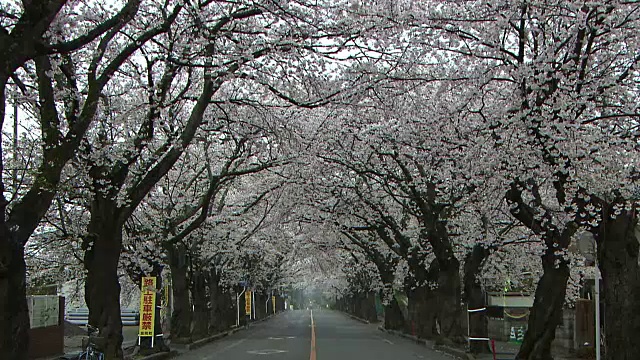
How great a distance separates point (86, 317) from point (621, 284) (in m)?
49.3

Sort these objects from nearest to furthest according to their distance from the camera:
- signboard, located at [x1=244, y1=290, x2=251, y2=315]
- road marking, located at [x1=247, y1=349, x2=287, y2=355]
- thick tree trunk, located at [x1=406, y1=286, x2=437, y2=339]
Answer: road marking, located at [x1=247, y1=349, x2=287, y2=355] → thick tree trunk, located at [x1=406, y1=286, x2=437, y2=339] → signboard, located at [x1=244, y1=290, x2=251, y2=315]

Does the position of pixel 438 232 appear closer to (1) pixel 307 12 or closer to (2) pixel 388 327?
(1) pixel 307 12

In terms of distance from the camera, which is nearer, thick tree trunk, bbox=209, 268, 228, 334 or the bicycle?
the bicycle

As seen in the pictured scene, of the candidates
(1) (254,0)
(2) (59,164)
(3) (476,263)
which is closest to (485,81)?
(1) (254,0)

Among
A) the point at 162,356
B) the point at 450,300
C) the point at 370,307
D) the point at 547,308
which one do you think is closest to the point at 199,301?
the point at 162,356

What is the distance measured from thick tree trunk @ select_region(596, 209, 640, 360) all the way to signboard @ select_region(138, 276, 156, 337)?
45.4ft

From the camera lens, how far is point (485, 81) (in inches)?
533

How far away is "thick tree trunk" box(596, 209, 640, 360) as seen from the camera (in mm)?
12438

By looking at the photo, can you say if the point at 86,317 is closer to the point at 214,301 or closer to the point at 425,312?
Result: the point at 214,301

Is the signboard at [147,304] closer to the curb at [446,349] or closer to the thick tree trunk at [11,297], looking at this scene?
the curb at [446,349]

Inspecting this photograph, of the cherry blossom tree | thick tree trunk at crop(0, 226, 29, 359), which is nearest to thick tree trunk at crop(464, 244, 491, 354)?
the cherry blossom tree

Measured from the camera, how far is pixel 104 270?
16.0 metres

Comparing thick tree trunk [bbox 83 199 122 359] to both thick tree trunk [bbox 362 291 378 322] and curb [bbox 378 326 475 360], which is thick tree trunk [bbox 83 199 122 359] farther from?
thick tree trunk [bbox 362 291 378 322]

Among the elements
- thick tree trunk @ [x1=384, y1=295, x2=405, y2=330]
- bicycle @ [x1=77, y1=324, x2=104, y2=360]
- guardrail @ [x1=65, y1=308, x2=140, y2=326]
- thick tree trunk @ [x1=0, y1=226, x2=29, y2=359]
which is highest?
thick tree trunk @ [x1=0, y1=226, x2=29, y2=359]
